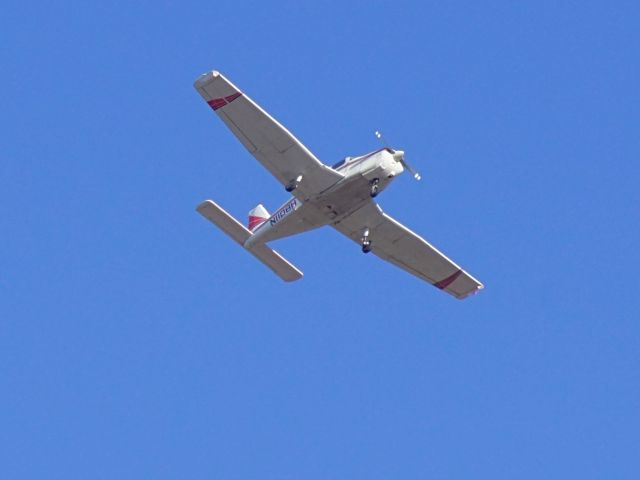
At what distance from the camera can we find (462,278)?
50.9 meters

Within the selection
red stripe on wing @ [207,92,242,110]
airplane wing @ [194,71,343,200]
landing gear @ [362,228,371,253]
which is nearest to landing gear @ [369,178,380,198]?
airplane wing @ [194,71,343,200]

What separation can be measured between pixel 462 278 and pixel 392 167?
26.1 feet

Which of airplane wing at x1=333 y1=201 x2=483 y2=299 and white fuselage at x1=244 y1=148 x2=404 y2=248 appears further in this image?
airplane wing at x1=333 y1=201 x2=483 y2=299

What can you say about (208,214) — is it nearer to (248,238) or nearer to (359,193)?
(248,238)

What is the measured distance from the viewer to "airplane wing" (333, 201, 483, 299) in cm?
4753

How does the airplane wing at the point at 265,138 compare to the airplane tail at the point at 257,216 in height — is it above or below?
below

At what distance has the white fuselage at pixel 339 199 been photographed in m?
44.4

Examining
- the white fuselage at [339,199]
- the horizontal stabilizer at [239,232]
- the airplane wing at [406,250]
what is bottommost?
the horizontal stabilizer at [239,232]

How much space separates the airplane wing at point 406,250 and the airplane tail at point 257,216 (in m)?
3.87

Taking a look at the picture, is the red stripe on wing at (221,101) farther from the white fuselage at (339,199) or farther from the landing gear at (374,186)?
the landing gear at (374,186)

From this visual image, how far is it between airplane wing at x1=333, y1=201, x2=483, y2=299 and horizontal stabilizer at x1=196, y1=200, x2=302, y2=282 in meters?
3.43

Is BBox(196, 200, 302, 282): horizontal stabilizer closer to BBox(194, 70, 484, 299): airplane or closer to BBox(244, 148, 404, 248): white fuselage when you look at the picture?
BBox(194, 70, 484, 299): airplane

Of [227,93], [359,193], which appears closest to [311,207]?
[359,193]

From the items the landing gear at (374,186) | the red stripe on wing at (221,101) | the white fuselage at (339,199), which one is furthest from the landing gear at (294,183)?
the red stripe on wing at (221,101)
